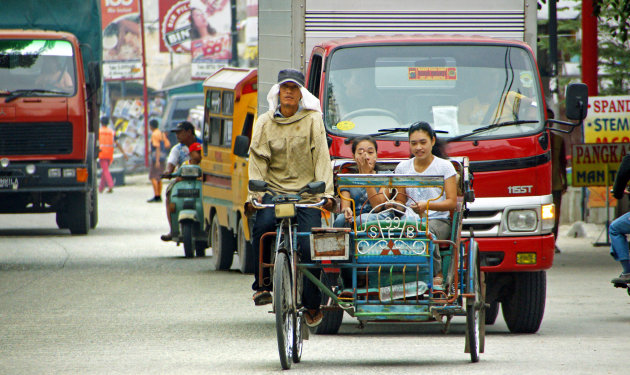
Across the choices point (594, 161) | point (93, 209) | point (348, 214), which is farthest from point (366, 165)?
point (93, 209)

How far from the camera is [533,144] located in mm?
9945

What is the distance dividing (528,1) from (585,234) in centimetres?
1084

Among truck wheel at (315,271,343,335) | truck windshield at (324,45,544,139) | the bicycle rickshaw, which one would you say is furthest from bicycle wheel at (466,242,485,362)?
truck windshield at (324,45,544,139)

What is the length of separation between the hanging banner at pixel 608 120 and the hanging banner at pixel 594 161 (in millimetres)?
528

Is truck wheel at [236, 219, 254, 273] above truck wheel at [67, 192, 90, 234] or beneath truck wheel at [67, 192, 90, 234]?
above

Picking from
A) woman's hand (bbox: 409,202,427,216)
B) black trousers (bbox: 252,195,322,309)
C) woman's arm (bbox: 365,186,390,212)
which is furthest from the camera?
woman's arm (bbox: 365,186,390,212)

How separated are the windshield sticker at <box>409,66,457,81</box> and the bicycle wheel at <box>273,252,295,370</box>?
2967 millimetres

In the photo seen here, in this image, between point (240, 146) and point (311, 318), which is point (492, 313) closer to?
point (311, 318)

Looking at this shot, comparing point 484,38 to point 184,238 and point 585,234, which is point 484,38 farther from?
point 585,234

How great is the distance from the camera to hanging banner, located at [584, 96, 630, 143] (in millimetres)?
19156

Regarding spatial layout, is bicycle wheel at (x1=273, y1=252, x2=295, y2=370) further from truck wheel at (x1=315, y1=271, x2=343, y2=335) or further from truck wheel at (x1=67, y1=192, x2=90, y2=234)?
truck wheel at (x1=67, y1=192, x2=90, y2=234)

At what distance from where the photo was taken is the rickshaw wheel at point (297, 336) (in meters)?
7.94

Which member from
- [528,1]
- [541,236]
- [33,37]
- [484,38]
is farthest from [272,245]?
[33,37]

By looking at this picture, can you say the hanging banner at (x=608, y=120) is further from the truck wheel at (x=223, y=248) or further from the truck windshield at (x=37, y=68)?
the truck windshield at (x=37, y=68)
